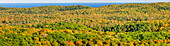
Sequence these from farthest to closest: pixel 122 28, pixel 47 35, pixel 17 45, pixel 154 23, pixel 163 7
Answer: pixel 163 7
pixel 154 23
pixel 122 28
pixel 47 35
pixel 17 45

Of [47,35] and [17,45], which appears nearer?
[17,45]

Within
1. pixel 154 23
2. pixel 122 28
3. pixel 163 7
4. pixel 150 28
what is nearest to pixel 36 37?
pixel 122 28

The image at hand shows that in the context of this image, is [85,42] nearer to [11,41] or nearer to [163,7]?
[11,41]

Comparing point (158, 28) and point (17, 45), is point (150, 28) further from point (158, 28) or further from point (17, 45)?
point (17, 45)

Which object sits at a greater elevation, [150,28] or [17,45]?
[17,45]

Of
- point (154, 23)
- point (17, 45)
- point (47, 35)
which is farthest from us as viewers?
point (154, 23)

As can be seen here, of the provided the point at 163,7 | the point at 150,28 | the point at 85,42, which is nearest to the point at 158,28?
the point at 150,28

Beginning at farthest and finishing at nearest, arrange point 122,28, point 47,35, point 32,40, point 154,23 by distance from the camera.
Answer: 1. point 154,23
2. point 122,28
3. point 47,35
4. point 32,40

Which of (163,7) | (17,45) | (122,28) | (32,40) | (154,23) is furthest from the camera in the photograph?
(163,7)

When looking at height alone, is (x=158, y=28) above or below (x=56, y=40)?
below
